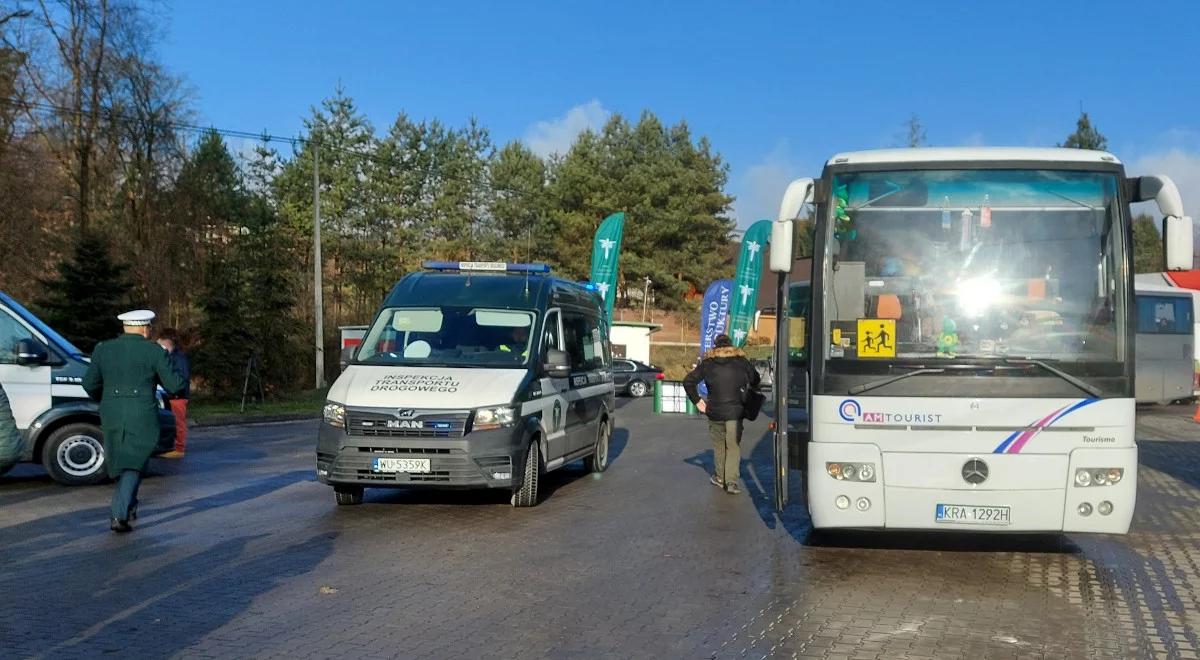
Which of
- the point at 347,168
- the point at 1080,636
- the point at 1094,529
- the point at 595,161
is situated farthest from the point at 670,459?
the point at 595,161

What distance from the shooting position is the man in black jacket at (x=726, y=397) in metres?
13.0

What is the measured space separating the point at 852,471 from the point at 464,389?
4006 mm

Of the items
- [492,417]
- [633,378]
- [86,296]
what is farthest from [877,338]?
[633,378]

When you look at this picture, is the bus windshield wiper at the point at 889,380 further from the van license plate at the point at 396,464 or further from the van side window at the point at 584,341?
the van side window at the point at 584,341

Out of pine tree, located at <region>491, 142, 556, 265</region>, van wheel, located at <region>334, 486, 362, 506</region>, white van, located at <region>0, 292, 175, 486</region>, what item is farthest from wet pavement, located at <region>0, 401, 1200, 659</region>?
pine tree, located at <region>491, 142, 556, 265</region>

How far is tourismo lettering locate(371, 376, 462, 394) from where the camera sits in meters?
10.8

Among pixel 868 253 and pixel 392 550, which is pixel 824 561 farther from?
pixel 392 550

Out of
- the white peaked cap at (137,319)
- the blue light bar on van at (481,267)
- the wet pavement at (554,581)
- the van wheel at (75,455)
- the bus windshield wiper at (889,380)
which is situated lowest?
the wet pavement at (554,581)

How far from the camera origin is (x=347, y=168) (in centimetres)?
5506

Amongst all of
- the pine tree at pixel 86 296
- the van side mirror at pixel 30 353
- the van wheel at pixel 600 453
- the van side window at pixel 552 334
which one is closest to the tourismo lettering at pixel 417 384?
the van side window at pixel 552 334

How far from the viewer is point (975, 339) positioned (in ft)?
27.4

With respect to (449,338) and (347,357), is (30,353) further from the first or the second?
(449,338)

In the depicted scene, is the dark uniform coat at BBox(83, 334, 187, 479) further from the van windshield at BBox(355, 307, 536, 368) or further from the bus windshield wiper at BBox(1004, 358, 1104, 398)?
the bus windshield wiper at BBox(1004, 358, 1104, 398)

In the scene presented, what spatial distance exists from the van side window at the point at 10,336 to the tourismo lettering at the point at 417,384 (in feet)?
15.9
